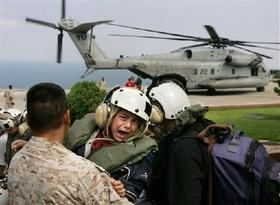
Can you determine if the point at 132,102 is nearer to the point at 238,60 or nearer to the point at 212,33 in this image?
the point at 212,33

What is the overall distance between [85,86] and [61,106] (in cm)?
916

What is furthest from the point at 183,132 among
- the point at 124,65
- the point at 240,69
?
the point at 240,69

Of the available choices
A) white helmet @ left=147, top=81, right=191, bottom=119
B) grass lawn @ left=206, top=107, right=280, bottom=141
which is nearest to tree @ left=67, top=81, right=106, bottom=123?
grass lawn @ left=206, top=107, right=280, bottom=141

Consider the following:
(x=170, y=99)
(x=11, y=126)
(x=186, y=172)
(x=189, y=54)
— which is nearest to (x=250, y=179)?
(x=186, y=172)

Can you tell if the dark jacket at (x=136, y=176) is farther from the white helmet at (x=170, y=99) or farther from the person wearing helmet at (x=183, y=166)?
the white helmet at (x=170, y=99)

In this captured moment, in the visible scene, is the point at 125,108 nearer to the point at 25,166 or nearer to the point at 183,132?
the point at 183,132

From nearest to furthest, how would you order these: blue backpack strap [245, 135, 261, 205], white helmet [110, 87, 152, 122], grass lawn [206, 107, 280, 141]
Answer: blue backpack strap [245, 135, 261, 205] < white helmet [110, 87, 152, 122] < grass lawn [206, 107, 280, 141]

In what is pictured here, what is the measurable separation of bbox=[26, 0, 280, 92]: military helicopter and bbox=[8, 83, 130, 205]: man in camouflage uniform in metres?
27.5

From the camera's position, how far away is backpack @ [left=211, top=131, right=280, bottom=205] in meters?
2.33

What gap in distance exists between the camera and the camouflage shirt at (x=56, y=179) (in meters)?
2.01

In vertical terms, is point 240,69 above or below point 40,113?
below

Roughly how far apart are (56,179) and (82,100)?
29.4 feet

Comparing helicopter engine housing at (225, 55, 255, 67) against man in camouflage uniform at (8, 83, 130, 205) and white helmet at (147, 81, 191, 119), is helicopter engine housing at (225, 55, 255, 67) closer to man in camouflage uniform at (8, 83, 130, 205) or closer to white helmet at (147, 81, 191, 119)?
white helmet at (147, 81, 191, 119)

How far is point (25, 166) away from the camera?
2146mm
